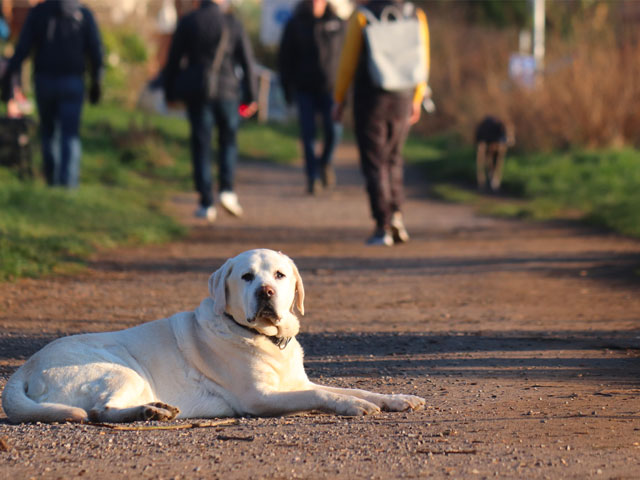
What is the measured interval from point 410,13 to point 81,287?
3771 mm

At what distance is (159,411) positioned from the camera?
4051 millimetres

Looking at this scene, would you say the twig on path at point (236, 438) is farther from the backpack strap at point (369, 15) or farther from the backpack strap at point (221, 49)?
the backpack strap at point (221, 49)

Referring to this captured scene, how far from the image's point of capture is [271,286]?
4133mm

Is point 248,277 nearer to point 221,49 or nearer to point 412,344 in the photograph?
point 412,344

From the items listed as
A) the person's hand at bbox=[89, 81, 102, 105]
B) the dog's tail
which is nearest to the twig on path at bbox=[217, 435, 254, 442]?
the dog's tail

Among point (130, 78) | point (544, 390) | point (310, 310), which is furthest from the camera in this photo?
point (130, 78)

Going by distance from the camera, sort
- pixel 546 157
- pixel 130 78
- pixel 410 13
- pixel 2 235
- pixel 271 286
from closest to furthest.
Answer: pixel 271 286, pixel 2 235, pixel 410 13, pixel 546 157, pixel 130 78

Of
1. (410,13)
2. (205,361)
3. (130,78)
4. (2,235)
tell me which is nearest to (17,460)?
(205,361)

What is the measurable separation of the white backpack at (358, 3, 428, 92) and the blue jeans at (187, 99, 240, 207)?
1.94 metres

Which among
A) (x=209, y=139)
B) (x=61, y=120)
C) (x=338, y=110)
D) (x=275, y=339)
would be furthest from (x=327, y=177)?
(x=275, y=339)

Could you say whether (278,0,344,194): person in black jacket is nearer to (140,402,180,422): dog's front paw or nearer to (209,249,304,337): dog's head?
(209,249,304,337): dog's head

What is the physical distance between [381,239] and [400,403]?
5.07 metres

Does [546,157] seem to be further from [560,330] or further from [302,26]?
[560,330]

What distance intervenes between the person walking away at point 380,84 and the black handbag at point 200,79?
1.48 meters
